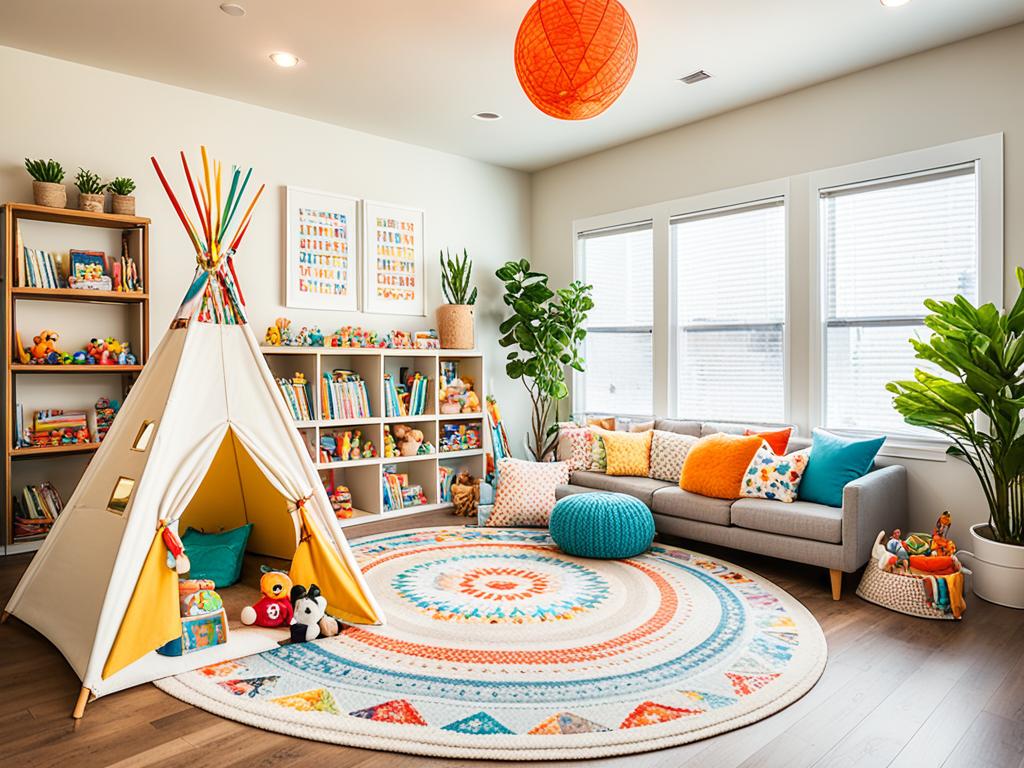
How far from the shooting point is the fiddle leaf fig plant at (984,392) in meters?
3.23

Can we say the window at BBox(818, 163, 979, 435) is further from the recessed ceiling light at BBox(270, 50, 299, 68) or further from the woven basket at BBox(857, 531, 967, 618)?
the recessed ceiling light at BBox(270, 50, 299, 68)

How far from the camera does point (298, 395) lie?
15.4 feet

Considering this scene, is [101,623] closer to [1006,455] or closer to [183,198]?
[183,198]

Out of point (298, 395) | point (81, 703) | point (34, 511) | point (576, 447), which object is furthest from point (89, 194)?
point (576, 447)

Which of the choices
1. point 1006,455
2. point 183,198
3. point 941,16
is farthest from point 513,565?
point 941,16

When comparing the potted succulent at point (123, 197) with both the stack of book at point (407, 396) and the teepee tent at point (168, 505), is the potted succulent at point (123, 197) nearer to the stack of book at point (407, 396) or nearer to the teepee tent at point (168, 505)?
the teepee tent at point (168, 505)

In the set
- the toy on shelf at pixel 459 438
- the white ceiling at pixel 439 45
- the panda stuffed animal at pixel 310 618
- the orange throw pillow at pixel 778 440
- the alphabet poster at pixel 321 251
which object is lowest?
the panda stuffed animal at pixel 310 618

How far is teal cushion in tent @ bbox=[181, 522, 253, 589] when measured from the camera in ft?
11.3

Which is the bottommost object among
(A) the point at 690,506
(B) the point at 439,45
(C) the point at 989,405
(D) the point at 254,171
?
(A) the point at 690,506

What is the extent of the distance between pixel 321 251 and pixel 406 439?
5.09ft

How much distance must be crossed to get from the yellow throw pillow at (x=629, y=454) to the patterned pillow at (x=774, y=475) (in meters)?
0.92

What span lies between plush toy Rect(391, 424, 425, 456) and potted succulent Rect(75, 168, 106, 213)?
8.00ft

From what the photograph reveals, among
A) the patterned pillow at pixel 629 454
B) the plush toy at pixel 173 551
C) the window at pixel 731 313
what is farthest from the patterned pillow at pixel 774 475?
the plush toy at pixel 173 551

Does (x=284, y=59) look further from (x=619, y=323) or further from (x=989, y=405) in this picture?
(x=989, y=405)
